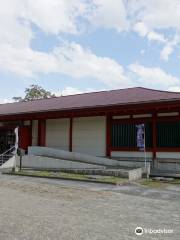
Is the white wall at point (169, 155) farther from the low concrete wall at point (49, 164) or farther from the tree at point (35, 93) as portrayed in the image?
the tree at point (35, 93)

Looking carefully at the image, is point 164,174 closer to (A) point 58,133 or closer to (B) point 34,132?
(A) point 58,133

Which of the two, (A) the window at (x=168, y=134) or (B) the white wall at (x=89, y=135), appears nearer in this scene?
(A) the window at (x=168, y=134)

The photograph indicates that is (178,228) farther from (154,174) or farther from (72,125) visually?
(72,125)

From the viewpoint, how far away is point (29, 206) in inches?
353

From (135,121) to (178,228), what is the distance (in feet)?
38.8

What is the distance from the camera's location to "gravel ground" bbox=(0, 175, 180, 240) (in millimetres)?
6348

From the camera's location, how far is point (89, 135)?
814 inches

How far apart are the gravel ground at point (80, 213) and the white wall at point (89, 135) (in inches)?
305

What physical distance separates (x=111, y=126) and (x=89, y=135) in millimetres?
1850

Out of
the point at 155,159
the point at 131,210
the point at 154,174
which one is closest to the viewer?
the point at 131,210

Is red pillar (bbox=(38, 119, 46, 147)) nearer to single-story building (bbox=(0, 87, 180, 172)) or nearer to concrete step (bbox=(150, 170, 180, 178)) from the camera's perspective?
single-story building (bbox=(0, 87, 180, 172))

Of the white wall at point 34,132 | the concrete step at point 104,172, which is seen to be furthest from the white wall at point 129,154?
the white wall at point 34,132

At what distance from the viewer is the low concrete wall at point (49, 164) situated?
57.9 feet

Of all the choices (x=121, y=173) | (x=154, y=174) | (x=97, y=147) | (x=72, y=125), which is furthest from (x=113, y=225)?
(x=72, y=125)
